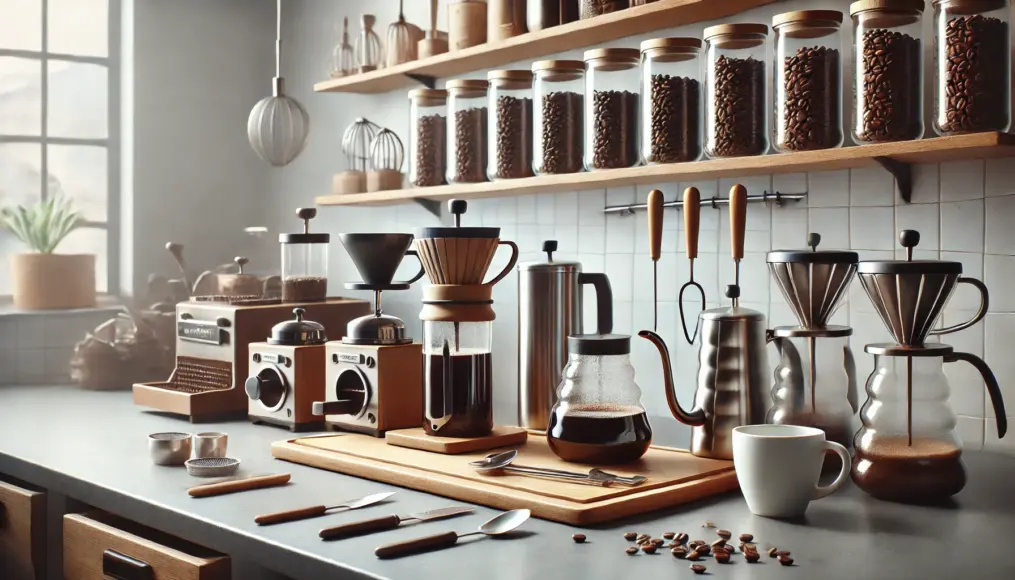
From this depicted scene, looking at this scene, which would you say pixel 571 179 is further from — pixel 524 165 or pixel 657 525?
pixel 657 525

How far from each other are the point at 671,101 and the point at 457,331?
631 millimetres

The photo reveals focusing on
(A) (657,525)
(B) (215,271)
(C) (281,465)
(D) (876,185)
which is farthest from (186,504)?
(B) (215,271)

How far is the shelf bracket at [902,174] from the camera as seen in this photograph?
6.00 feet

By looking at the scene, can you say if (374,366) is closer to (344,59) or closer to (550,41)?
(550,41)

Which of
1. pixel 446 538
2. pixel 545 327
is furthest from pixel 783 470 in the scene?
pixel 545 327

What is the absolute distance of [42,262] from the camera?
323cm

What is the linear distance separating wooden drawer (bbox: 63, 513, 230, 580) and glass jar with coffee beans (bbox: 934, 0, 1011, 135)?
53.7 inches

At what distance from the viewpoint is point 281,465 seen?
1941mm

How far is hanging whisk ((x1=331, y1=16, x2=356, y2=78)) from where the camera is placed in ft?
9.95

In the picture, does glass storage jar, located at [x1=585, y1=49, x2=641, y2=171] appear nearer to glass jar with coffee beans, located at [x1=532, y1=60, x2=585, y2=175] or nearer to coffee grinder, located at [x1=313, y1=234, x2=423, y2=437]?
glass jar with coffee beans, located at [x1=532, y1=60, x2=585, y2=175]

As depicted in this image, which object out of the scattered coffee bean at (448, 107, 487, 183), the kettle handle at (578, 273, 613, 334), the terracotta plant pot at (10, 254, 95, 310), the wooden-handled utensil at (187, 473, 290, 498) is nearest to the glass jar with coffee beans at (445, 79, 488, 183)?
the scattered coffee bean at (448, 107, 487, 183)

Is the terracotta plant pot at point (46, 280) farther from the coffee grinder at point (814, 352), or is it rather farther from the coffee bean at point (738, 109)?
the coffee grinder at point (814, 352)

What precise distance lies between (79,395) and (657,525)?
6.84 feet

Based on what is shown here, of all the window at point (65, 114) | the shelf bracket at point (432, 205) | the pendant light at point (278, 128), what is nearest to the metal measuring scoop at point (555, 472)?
the shelf bracket at point (432, 205)
